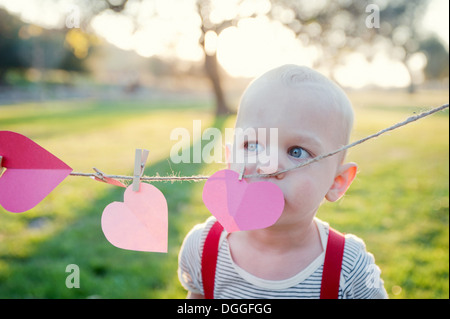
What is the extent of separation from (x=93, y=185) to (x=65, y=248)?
1944 millimetres

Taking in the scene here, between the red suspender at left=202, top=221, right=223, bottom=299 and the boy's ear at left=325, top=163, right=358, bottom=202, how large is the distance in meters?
0.45

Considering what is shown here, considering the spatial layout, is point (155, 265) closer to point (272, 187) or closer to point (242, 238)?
point (242, 238)

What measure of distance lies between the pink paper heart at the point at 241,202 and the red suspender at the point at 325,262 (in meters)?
0.51

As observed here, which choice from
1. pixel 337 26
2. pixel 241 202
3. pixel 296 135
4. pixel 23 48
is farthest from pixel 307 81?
Result: pixel 23 48

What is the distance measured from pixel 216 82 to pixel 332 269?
13.2 metres

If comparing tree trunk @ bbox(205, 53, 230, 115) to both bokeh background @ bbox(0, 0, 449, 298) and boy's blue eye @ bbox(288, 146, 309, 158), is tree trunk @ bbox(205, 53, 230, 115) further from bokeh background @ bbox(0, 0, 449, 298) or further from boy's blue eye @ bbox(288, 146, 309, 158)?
boy's blue eye @ bbox(288, 146, 309, 158)

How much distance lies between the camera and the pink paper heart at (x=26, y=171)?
92 centimetres

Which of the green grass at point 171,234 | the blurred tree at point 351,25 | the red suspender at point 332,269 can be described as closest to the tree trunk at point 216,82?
the blurred tree at point 351,25

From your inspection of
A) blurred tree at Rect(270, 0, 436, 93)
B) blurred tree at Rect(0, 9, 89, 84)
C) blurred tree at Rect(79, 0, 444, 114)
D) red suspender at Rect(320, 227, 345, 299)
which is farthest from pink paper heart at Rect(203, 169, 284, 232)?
blurred tree at Rect(0, 9, 89, 84)

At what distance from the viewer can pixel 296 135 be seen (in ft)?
3.53

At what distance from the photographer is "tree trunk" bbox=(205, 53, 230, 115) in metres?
13.7

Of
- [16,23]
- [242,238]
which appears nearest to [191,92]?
[16,23]

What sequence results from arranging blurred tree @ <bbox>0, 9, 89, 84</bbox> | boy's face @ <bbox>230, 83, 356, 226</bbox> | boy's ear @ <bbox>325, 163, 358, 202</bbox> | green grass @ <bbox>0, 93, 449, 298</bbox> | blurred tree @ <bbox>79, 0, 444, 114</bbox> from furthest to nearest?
blurred tree @ <bbox>0, 9, 89, 84</bbox>
blurred tree @ <bbox>79, 0, 444, 114</bbox>
green grass @ <bbox>0, 93, 449, 298</bbox>
boy's ear @ <bbox>325, 163, 358, 202</bbox>
boy's face @ <bbox>230, 83, 356, 226</bbox>

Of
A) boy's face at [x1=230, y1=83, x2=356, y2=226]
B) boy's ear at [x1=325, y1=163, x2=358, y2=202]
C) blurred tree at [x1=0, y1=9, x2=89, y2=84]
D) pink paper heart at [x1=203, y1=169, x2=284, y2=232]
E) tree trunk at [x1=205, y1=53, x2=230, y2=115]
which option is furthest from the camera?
blurred tree at [x1=0, y1=9, x2=89, y2=84]
